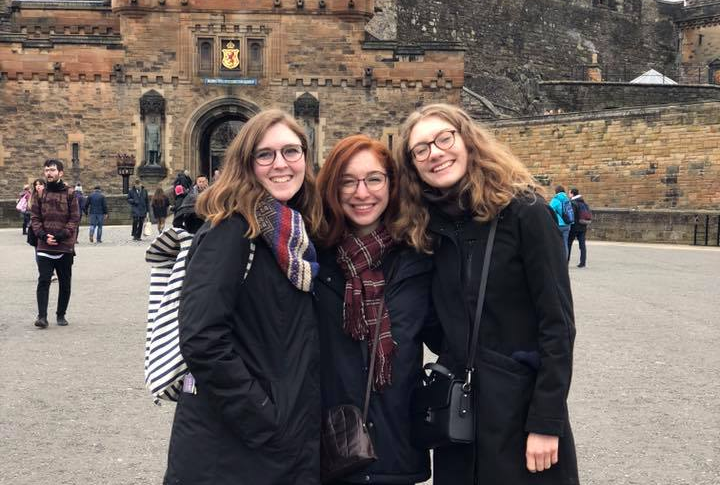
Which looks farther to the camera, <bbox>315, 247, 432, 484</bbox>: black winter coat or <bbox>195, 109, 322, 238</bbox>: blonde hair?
<bbox>315, 247, 432, 484</bbox>: black winter coat

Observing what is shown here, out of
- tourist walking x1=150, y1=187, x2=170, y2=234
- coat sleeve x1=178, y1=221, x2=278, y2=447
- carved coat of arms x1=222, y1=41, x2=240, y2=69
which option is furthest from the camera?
carved coat of arms x1=222, y1=41, x2=240, y2=69

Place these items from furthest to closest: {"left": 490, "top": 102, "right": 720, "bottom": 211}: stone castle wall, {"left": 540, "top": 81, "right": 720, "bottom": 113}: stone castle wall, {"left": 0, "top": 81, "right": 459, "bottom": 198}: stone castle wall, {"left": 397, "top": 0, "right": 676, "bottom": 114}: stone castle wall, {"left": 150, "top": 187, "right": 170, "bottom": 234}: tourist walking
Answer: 1. {"left": 397, "top": 0, "right": 676, "bottom": 114}: stone castle wall
2. {"left": 540, "top": 81, "right": 720, "bottom": 113}: stone castle wall
3. {"left": 0, "top": 81, "right": 459, "bottom": 198}: stone castle wall
4. {"left": 490, "top": 102, "right": 720, "bottom": 211}: stone castle wall
5. {"left": 150, "top": 187, "right": 170, "bottom": 234}: tourist walking

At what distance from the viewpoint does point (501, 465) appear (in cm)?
262

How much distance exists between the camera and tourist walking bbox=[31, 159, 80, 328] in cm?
822

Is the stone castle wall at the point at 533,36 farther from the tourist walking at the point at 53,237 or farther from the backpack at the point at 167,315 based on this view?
the backpack at the point at 167,315

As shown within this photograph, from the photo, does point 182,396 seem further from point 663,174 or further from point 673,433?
point 663,174

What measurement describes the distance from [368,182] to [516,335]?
0.66 metres

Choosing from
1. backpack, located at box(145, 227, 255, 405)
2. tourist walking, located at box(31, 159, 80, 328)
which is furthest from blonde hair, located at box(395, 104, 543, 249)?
tourist walking, located at box(31, 159, 80, 328)

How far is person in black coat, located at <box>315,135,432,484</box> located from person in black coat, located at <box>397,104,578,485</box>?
9 cm

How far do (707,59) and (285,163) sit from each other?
51203mm

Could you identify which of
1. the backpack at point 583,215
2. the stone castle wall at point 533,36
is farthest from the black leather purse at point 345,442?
the stone castle wall at point 533,36

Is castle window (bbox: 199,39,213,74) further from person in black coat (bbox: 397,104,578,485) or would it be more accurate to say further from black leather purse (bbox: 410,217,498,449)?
black leather purse (bbox: 410,217,498,449)

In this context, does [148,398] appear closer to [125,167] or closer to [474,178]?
[474,178]

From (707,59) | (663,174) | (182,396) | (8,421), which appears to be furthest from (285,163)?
(707,59)
